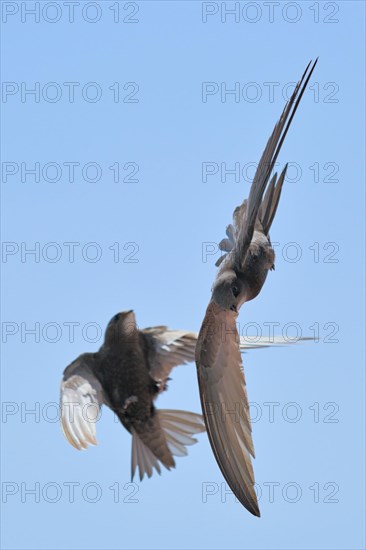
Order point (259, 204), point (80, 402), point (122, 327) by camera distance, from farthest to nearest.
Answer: point (122, 327), point (80, 402), point (259, 204)

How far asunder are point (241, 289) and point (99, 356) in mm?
1760

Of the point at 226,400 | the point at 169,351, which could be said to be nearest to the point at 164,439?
the point at 169,351

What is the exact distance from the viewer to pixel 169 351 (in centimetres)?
499

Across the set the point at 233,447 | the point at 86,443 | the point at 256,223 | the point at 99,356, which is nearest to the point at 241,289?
the point at 256,223

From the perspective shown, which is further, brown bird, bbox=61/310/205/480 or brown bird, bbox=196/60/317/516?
brown bird, bbox=61/310/205/480

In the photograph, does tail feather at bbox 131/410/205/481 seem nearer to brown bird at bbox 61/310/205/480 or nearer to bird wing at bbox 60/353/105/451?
brown bird at bbox 61/310/205/480

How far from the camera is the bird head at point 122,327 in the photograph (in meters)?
5.03

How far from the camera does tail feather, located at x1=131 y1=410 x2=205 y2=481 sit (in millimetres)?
5098

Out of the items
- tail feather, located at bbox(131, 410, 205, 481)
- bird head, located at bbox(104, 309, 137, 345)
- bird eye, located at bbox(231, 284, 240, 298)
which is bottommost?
tail feather, located at bbox(131, 410, 205, 481)

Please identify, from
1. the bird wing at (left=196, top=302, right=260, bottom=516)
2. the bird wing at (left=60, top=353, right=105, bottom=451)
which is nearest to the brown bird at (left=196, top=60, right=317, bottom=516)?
the bird wing at (left=196, top=302, right=260, bottom=516)

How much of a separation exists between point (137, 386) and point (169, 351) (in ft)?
0.77

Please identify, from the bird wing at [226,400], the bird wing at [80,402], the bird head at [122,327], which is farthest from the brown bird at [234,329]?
the bird head at [122,327]

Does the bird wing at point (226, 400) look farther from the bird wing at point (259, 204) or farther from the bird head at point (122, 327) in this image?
the bird head at point (122, 327)

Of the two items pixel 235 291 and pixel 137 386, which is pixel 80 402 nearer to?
pixel 137 386
